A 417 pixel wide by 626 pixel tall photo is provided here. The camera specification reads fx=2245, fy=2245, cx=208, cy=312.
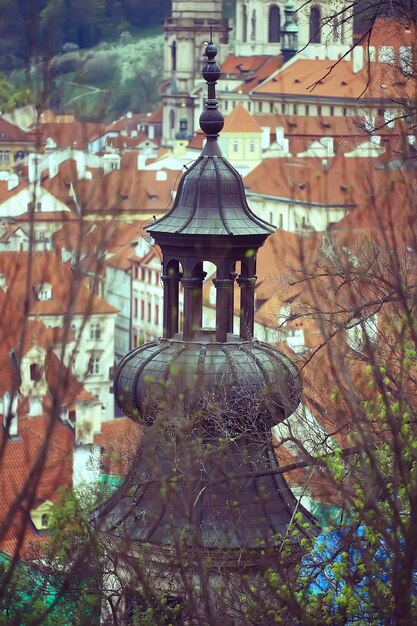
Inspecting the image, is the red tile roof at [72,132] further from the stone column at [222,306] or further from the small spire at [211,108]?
the small spire at [211,108]

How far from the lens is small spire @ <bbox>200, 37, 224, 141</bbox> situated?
17297 millimetres

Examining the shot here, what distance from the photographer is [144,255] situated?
4023 inches

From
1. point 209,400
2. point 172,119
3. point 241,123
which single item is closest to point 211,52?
point 209,400

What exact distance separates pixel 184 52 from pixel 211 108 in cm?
17358

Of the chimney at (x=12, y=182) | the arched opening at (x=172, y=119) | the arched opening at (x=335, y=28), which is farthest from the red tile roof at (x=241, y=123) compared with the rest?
A: the arched opening at (x=335, y=28)

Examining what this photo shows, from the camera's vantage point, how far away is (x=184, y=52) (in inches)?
7470

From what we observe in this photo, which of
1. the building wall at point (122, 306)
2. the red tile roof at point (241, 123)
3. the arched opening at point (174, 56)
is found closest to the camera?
the building wall at point (122, 306)

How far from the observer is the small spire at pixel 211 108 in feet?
56.7

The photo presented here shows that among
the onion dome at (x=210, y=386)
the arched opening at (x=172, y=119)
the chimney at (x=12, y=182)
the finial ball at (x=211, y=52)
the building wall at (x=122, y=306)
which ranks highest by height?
the arched opening at (x=172, y=119)

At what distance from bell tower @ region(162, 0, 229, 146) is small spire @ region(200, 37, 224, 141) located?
16187cm

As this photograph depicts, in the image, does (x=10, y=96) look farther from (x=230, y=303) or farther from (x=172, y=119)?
(x=172, y=119)

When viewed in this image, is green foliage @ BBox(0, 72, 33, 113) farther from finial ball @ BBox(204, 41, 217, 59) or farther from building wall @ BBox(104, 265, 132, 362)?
building wall @ BBox(104, 265, 132, 362)

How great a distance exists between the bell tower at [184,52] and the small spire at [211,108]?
162m

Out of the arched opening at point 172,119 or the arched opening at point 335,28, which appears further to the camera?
the arched opening at point 172,119
